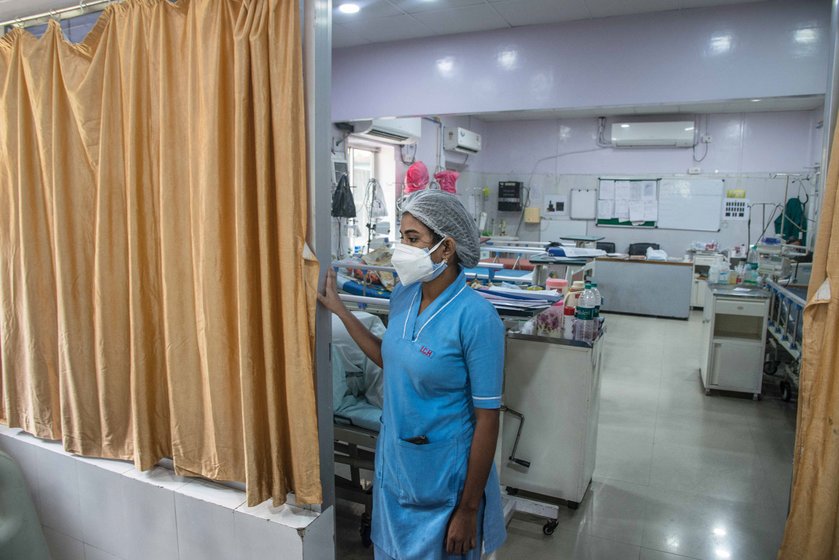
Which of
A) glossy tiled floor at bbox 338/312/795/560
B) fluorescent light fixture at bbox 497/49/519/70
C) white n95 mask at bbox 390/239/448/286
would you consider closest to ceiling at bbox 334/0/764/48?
fluorescent light fixture at bbox 497/49/519/70

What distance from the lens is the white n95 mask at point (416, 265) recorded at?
148 centimetres

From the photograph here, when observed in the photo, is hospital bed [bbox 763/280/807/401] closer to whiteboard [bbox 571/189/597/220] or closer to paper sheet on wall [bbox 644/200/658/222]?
paper sheet on wall [bbox 644/200/658/222]

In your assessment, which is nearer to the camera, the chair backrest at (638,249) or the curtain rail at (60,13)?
the curtain rail at (60,13)

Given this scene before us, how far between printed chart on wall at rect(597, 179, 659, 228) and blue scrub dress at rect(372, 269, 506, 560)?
7489 mm

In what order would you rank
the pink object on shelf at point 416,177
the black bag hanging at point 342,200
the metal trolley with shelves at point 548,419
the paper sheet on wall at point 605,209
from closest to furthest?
the metal trolley with shelves at point 548,419
the black bag hanging at point 342,200
the pink object on shelf at point 416,177
the paper sheet on wall at point 605,209

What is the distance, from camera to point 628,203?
829 cm

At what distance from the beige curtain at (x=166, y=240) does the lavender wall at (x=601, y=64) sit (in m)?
2.63

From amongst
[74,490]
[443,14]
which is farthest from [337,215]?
[74,490]

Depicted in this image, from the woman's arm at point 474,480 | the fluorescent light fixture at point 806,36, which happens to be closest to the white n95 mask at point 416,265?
the woman's arm at point 474,480

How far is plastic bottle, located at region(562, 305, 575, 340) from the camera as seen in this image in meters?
2.68

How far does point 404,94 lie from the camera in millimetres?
4203

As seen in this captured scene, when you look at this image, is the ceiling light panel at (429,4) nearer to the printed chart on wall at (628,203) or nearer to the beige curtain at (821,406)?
the beige curtain at (821,406)

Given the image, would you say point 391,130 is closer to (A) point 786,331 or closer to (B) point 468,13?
(B) point 468,13

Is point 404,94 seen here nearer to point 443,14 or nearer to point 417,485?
point 443,14
